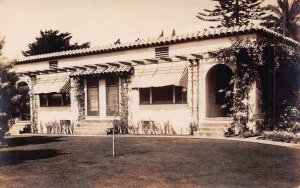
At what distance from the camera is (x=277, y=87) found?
1482cm

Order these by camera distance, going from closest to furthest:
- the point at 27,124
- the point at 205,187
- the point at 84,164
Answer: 1. the point at 205,187
2. the point at 84,164
3. the point at 27,124

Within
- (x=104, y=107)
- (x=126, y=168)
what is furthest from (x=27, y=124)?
(x=126, y=168)

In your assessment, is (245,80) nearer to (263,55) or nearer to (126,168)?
(263,55)

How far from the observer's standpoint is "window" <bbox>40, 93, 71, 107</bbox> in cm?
1945

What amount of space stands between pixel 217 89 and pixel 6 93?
8939mm

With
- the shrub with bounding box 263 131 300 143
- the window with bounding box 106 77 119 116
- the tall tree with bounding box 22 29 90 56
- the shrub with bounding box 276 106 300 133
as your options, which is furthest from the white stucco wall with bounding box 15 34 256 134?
the tall tree with bounding box 22 29 90 56

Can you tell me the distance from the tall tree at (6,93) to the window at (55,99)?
23.2ft

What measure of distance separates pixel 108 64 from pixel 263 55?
302 inches

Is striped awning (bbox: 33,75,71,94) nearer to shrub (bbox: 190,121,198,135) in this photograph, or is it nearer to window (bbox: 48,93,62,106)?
window (bbox: 48,93,62,106)

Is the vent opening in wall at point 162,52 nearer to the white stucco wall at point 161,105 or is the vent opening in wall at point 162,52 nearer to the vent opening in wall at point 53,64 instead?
the white stucco wall at point 161,105

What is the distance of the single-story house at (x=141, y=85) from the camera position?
15.0m

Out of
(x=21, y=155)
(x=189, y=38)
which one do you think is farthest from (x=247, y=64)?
(x=21, y=155)

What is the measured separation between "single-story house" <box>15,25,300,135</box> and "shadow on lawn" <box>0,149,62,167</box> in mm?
6110

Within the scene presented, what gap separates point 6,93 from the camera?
38.7ft
